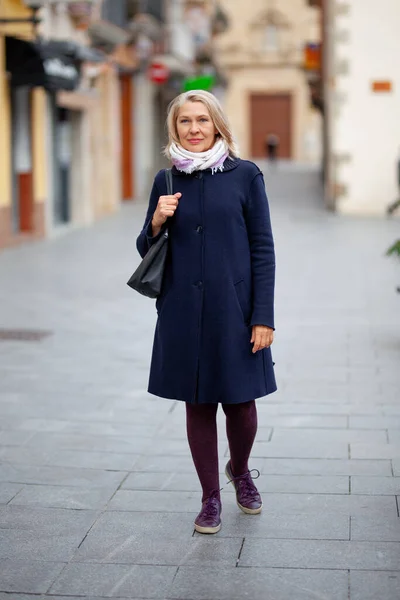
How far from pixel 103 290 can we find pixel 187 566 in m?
8.51

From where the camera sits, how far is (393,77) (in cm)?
2466

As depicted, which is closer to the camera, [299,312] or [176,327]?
[176,327]

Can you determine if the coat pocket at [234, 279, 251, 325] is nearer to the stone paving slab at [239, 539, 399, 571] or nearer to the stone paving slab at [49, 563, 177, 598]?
the stone paving slab at [239, 539, 399, 571]

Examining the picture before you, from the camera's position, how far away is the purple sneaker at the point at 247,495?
16.5 ft

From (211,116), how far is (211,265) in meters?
0.58

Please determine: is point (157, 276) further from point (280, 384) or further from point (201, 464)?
point (280, 384)

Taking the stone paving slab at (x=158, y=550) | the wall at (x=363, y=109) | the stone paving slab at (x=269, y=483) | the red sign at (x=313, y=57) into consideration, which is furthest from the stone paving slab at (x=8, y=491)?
the red sign at (x=313, y=57)

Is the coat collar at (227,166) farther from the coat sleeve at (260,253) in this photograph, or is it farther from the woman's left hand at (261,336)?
the woman's left hand at (261,336)

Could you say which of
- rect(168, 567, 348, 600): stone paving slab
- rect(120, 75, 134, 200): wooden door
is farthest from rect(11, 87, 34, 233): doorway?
rect(168, 567, 348, 600): stone paving slab

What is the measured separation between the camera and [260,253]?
4.73m

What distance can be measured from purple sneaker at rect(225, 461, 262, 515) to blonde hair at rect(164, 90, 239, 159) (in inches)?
53.9

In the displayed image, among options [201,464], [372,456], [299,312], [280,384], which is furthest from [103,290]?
[201,464]

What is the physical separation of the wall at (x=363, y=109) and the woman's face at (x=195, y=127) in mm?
20504

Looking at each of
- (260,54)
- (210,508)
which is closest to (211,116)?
(210,508)
